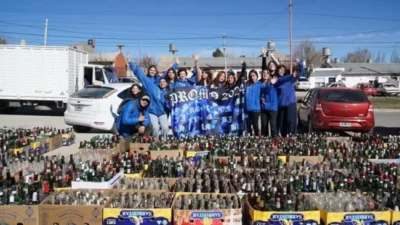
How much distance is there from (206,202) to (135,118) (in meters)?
4.02

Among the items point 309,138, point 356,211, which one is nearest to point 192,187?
point 356,211

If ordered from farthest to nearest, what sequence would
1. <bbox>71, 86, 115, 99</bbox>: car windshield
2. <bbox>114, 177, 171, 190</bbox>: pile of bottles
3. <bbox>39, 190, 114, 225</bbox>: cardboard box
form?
<bbox>71, 86, 115, 99</bbox>: car windshield
<bbox>114, 177, 171, 190</bbox>: pile of bottles
<bbox>39, 190, 114, 225</bbox>: cardboard box

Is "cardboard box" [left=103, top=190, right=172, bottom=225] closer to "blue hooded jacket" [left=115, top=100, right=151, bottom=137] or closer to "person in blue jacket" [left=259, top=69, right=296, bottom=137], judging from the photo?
"blue hooded jacket" [left=115, top=100, right=151, bottom=137]

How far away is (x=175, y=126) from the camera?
8.64m

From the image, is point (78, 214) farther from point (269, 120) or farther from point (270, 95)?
point (269, 120)

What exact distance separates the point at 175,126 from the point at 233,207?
477 cm

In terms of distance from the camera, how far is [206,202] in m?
4.11

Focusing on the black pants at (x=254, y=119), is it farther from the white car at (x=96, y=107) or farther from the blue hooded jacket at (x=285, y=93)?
the white car at (x=96, y=107)

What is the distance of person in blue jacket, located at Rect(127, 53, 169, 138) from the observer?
8.12 meters

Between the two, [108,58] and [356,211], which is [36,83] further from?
[108,58]

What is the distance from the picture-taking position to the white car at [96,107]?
1117 centimetres

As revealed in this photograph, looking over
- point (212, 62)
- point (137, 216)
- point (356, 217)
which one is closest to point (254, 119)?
point (356, 217)

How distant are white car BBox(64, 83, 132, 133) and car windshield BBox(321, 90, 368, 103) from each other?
5802mm

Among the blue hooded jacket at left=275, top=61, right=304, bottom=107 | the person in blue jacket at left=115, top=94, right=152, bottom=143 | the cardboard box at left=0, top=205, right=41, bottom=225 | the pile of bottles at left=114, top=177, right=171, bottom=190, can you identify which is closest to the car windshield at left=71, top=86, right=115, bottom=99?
the person in blue jacket at left=115, top=94, right=152, bottom=143
